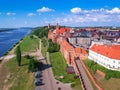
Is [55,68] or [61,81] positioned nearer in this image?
[61,81]

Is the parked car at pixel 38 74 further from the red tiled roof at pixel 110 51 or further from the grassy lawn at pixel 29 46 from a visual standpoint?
the grassy lawn at pixel 29 46

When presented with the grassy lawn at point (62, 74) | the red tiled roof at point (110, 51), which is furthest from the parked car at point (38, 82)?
the red tiled roof at point (110, 51)

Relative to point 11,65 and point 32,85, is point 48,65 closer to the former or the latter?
point 11,65

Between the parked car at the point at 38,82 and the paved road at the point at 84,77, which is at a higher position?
the paved road at the point at 84,77

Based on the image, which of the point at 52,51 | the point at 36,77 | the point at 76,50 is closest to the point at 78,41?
the point at 52,51

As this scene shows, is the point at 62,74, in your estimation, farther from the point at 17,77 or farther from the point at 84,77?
the point at 17,77

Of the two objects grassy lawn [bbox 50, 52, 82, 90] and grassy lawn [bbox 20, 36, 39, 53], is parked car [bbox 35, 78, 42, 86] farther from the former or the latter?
grassy lawn [bbox 20, 36, 39, 53]
